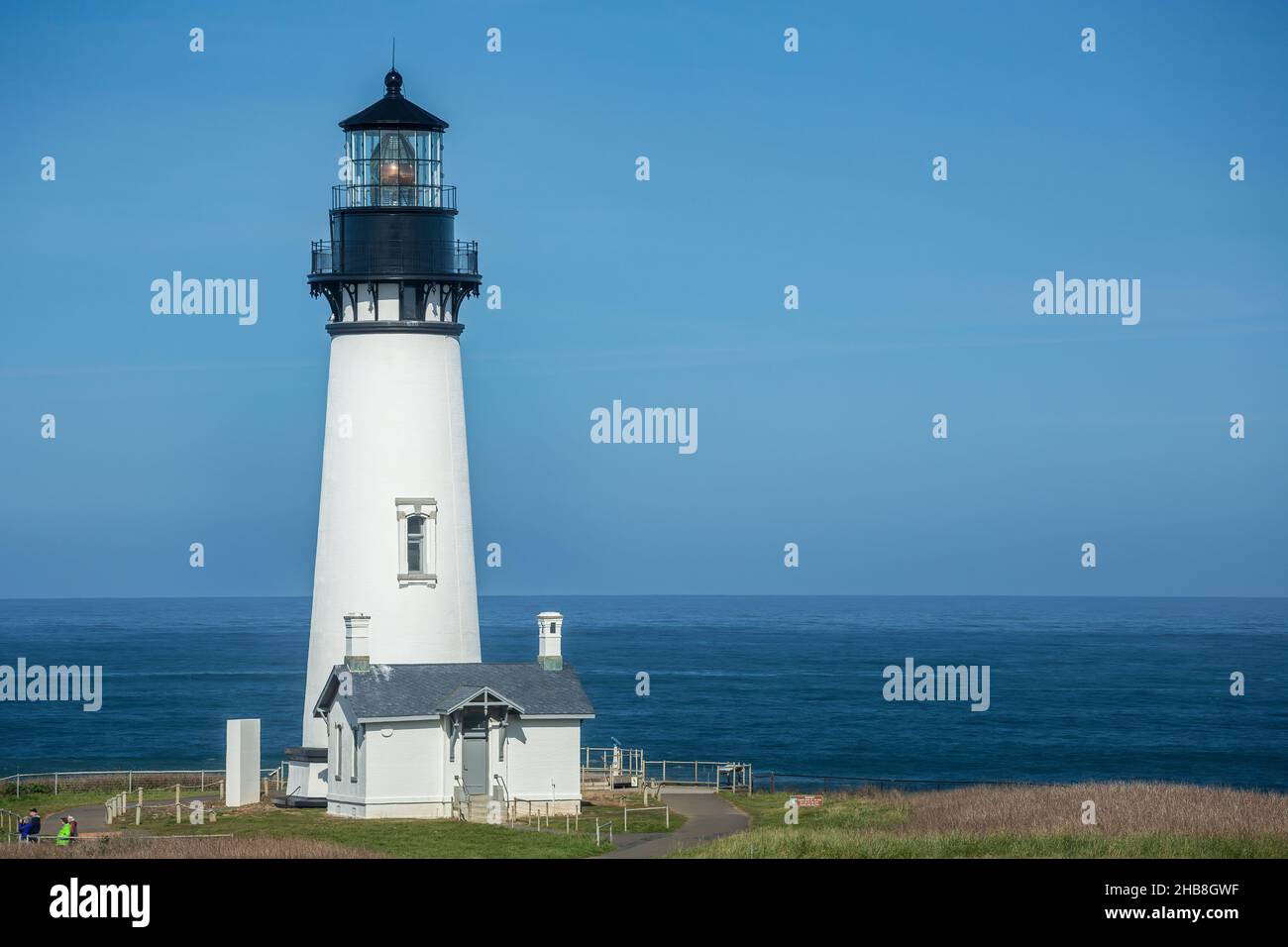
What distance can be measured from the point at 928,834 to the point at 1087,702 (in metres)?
65.1

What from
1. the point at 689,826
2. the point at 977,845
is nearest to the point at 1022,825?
the point at 977,845

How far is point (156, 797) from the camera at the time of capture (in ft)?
154

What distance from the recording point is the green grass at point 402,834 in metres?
35.2

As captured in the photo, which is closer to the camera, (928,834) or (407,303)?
(928,834)

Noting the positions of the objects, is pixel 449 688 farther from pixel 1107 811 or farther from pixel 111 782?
pixel 111 782

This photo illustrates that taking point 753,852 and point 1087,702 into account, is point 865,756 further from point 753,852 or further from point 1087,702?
point 753,852

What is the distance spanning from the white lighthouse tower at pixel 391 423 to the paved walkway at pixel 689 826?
6.12 meters

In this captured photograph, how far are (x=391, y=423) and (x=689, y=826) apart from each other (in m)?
10.7

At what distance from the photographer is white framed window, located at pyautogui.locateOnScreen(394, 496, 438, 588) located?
4219 cm

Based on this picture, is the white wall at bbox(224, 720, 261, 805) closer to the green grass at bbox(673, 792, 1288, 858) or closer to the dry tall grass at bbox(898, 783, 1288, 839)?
the green grass at bbox(673, 792, 1288, 858)

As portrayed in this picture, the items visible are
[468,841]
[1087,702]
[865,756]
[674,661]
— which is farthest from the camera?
[674,661]

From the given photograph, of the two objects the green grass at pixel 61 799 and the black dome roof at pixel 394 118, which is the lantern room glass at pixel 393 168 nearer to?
the black dome roof at pixel 394 118

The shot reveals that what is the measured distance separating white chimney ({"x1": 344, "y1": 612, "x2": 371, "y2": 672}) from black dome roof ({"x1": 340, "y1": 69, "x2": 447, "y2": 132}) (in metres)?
10.7
